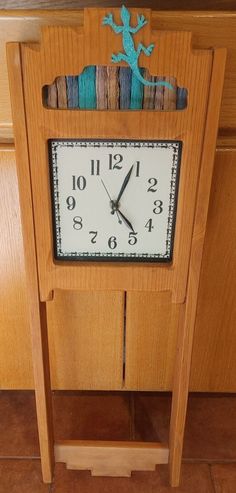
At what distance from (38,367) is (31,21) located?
565mm

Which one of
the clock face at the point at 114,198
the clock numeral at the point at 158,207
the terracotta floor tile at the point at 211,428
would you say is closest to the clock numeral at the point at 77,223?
the clock face at the point at 114,198

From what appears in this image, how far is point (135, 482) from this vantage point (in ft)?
3.32

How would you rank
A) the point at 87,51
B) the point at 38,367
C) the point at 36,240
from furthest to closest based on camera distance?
the point at 38,367, the point at 36,240, the point at 87,51

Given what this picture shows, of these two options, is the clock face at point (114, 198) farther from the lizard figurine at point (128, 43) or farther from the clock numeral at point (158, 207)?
the lizard figurine at point (128, 43)

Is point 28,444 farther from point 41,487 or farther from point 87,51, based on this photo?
point 87,51

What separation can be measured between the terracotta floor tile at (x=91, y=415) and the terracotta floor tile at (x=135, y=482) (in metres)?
0.09

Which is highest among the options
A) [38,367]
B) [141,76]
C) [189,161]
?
[141,76]

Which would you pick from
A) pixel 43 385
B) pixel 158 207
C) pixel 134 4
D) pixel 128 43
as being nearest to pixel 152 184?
pixel 158 207

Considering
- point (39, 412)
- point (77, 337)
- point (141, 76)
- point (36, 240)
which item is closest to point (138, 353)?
point (77, 337)

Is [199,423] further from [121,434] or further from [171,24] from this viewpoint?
[171,24]

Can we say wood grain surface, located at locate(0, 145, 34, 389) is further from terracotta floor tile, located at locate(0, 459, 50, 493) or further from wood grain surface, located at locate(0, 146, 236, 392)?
terracotta floor tile, located at locate(0, 459, 50, 493)

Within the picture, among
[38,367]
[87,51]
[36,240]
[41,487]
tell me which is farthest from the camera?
[41,487]

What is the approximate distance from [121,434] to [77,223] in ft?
1.85

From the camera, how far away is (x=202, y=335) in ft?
3.45
